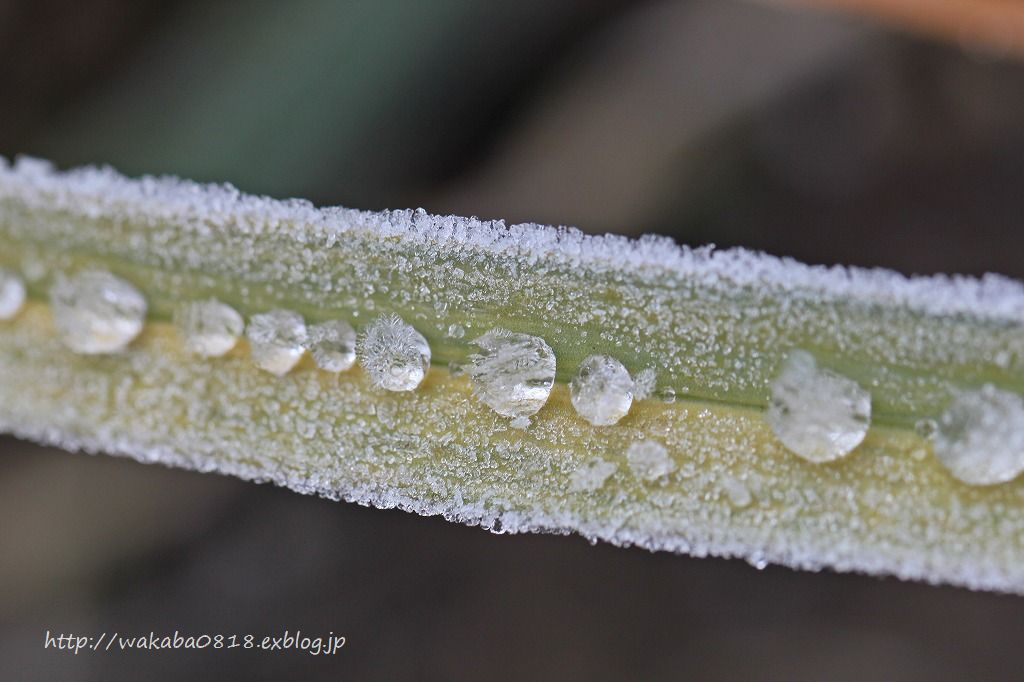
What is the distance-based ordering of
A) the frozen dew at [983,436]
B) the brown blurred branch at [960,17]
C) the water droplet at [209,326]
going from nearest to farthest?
the frozen dew at [983,436] → the water droplet at [209,326] → the brown blurred branch at [960,17]

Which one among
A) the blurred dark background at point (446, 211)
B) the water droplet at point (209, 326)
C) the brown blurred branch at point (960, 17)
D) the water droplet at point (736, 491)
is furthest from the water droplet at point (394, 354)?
the brown blurred branch at point (960, 17)

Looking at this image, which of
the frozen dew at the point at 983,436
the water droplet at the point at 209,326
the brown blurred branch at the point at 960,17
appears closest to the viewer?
the frozen dew at the point at 983,436

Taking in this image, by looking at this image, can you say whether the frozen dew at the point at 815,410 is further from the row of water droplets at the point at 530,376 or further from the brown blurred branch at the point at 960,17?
the brown blurred branch at the point at 960,17

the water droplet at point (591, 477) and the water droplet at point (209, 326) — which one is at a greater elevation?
the water droplet at point (209, 326)

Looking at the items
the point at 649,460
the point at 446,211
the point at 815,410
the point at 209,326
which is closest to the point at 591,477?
the point at 649,460

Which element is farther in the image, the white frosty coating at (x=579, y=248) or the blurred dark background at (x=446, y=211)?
the blurred dark background at (x=446, y=211)

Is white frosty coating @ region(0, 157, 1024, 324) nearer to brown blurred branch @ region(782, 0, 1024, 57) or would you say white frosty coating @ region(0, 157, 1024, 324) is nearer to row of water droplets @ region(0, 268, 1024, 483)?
row of water droplets @ region(0, 268, 1024, 483)

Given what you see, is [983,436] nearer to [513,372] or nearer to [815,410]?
[815,410]
